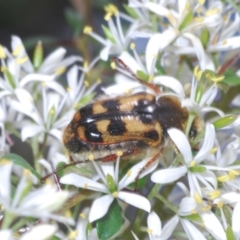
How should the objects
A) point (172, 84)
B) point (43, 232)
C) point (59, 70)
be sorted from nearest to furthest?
point (43, 232) → point (172, 84) → point (59, 70)

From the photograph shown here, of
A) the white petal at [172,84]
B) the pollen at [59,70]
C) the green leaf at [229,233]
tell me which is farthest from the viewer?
the pollen at [59,70]

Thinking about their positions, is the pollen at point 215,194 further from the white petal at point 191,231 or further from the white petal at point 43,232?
the white petal at point 43,232

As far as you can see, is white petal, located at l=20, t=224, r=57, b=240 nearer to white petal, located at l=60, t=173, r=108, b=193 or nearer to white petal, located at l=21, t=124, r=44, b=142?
white petal, located at l=60, t=173, r=108, b=193

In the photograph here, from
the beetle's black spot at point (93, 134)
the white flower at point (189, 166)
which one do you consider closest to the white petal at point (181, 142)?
the white flower at point (189, 166)

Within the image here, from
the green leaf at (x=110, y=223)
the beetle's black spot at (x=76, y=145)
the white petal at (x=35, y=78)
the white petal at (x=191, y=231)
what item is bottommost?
the white petal at (x=191, y=231)

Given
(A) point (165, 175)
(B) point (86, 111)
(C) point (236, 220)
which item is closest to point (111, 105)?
(B) point (86, 111)

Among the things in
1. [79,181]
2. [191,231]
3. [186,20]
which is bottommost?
[191,231]

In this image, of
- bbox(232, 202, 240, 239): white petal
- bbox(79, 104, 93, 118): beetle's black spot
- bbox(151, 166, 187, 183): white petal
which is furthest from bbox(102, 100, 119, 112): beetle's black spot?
bbox(232, 202, 240, 239): white petal

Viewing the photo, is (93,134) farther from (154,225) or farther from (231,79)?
(231,79)
